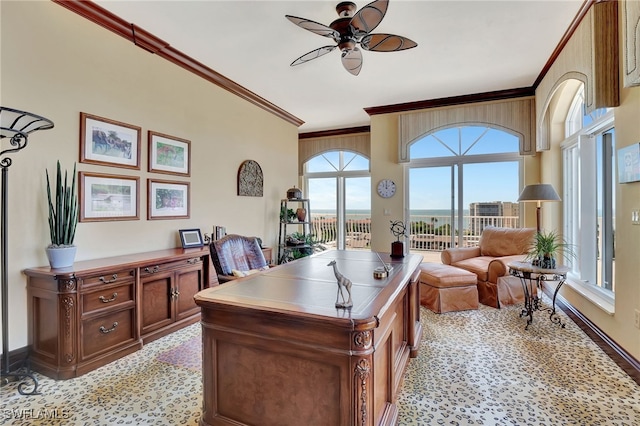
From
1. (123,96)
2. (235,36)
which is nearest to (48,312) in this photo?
(123,96)

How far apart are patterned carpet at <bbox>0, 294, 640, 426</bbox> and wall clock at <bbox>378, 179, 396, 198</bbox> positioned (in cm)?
310

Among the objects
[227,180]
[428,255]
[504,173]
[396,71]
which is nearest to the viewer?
[396,71]

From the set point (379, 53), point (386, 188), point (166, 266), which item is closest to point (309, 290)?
point (166, 266)

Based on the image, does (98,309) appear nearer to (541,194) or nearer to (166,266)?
(166,266)

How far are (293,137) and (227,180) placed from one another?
2261 millimetres

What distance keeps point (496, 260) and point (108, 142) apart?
4.56 m

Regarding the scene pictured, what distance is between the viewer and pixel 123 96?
3.12 metres

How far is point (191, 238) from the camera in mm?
3781

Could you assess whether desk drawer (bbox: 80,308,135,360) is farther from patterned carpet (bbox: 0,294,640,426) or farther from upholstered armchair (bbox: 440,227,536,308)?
upholstered armchair (bbox: 440,227,536,308)

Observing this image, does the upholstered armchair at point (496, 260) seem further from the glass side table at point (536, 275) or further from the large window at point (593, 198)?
the large window at point (593, 198)

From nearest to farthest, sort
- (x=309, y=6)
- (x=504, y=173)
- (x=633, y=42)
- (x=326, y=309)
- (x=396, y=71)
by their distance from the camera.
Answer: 1. (x=326, y=309)
2. (x=633, y=42)
3. (x=309, y=6)
4. (x=396, y=71)
5. (x=504, y=173)

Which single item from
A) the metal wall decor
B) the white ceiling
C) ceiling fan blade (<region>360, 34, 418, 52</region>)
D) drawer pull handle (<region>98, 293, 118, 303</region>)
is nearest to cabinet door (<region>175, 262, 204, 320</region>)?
drawer pull handle (<region>98, 293, 118, 303</region>)

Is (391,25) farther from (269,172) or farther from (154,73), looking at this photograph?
(269,172)

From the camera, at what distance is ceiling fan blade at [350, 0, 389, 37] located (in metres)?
2.17
